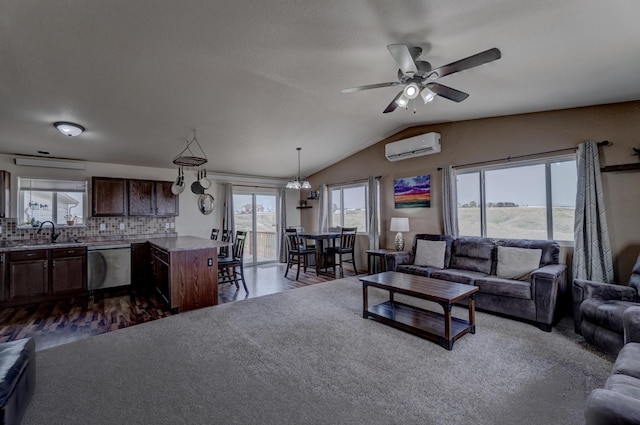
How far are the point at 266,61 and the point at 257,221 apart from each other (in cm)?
502

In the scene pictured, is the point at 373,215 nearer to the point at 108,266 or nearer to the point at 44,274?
the point at 108,266

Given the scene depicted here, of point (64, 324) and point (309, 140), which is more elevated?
point (309, 140)

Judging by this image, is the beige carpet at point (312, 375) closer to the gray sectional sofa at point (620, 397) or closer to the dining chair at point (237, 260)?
the gray sectional sofa at point (620, 397)

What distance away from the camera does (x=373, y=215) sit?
5930 mm

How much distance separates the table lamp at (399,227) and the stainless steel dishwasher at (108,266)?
476 cm

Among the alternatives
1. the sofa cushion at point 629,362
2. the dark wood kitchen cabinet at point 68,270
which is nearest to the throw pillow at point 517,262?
the sofa cushion at point 629,362

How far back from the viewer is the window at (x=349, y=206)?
6.54 metres

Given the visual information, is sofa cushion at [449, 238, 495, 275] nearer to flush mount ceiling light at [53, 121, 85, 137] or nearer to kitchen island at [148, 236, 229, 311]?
kitchen island at [148, 236, 229, 311]

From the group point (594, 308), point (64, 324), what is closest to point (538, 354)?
point (594, 308)

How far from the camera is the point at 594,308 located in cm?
255

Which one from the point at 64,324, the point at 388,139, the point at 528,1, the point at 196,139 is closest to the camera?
the point at 528,1

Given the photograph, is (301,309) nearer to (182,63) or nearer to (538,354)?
(538,354)

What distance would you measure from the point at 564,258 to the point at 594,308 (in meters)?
1.39

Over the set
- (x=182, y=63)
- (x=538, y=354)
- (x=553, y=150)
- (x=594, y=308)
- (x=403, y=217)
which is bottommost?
(x=538, y=354)
